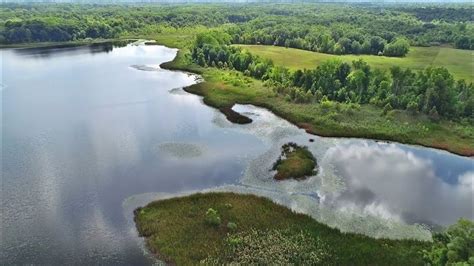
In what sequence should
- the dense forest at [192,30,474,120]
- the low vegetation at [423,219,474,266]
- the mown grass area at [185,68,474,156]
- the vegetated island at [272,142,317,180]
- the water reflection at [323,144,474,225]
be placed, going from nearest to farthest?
the low vegetation at [423,219,474,266]
the water reflection at [323,144,474,225]
the vegetated island at [272,142,317,180]
the mown grass area at [185,68,474,156]
the dense forest at [192,30,474,120]

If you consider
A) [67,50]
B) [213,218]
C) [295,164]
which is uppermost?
[67,50]

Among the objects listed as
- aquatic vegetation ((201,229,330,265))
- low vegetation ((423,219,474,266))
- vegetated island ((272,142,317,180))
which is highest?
low vegetation ((423,219,474,266))

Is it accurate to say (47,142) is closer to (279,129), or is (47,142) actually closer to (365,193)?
(279,129)

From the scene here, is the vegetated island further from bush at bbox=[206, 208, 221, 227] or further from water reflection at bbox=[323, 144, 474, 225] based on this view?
bush at bbox=[206, 208, 221, 227]

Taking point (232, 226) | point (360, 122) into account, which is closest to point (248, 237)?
point (232, 226)

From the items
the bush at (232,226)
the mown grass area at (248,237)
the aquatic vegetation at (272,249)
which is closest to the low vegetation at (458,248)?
the mown grass area at (248,237)

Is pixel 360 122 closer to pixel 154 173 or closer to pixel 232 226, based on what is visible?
pixel 154 173

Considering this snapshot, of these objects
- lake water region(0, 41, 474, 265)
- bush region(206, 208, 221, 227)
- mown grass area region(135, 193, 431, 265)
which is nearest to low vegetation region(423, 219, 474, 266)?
mown grass area region(135, 193, 431, 265)
